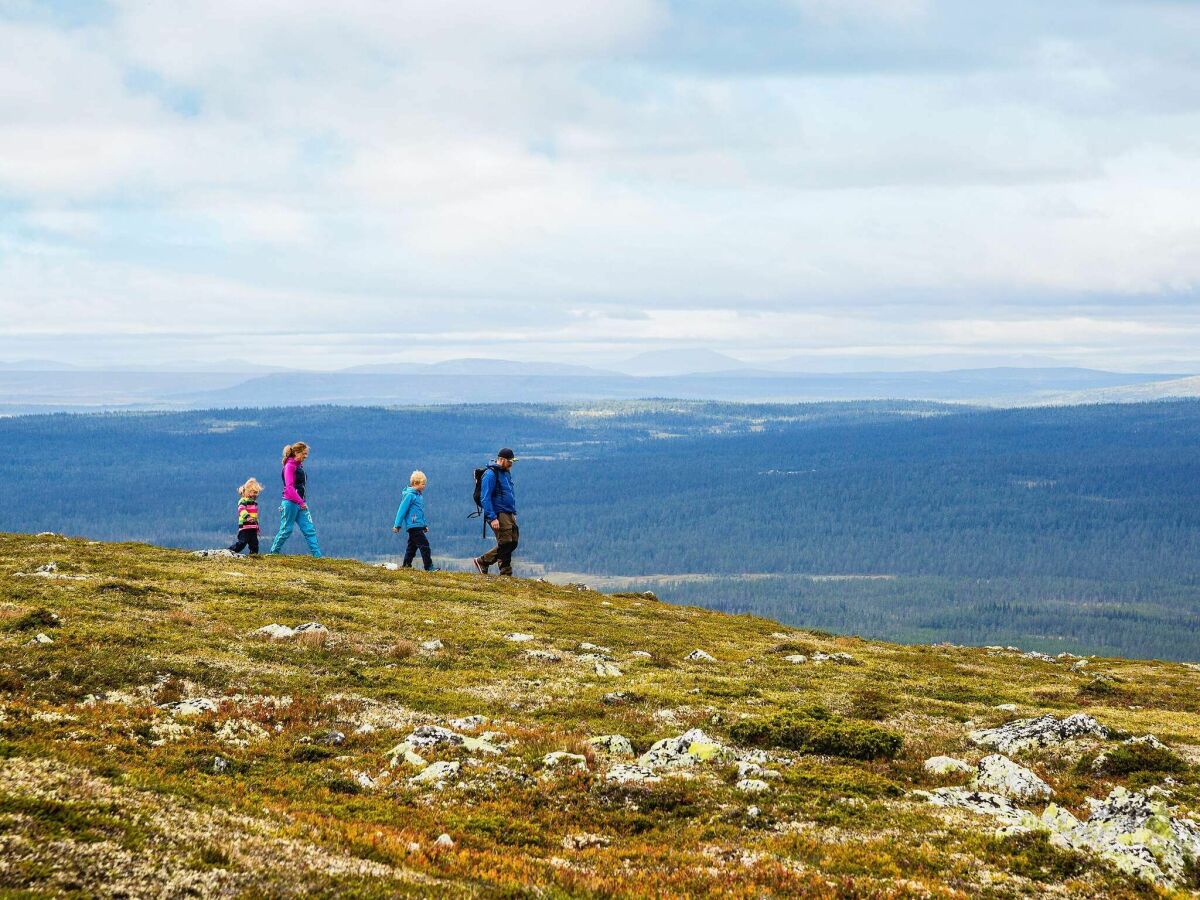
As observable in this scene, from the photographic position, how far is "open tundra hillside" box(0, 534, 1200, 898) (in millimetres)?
10922

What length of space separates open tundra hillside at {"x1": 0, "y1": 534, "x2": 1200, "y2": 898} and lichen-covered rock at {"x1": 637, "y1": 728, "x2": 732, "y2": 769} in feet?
0.19

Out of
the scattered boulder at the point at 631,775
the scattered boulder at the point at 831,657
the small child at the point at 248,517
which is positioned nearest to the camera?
the scattered boulder at the point at 631,775

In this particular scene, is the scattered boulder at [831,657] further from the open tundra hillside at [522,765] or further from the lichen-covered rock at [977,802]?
the lichen-covered rock at [977,802]

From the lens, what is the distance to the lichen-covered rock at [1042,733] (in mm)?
18969

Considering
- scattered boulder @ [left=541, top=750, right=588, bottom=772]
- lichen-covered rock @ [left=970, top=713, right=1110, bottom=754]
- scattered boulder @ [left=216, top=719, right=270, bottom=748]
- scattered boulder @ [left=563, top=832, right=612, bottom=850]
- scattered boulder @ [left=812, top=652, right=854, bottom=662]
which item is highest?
scattered boulder @ [left=216, top=719, right=270, bottom=748]

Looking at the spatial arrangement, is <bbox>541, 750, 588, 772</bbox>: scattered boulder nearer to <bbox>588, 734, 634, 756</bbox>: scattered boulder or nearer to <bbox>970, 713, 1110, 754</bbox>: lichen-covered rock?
<bbox>588, 734, 634, 756</bbox>: scattered boulder

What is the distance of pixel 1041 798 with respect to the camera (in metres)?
15.6

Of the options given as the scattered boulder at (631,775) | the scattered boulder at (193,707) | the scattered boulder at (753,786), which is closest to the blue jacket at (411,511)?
the scattered boulder at (193,707)

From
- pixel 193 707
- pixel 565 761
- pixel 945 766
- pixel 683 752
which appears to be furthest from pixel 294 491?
pixel 945 766

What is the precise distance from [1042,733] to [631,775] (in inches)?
364

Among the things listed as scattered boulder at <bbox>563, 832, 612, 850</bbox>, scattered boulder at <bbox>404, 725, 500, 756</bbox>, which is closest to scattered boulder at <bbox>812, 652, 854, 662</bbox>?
scattered boulder at <bbox>404, 725, 500, 756</bbox>

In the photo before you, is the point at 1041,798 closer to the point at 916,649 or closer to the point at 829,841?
the point at 829,841

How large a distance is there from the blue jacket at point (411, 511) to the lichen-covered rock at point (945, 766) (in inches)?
1071

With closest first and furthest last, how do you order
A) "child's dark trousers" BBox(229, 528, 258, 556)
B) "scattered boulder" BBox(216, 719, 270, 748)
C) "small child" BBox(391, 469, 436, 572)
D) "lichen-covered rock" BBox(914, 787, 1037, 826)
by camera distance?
"lichen-covered rock" BBox(914, 787, 1037, 826)
"scattered boulder" BBox(216, 719, 270, 748)
"small child" BBox(391, 469, 436, 572)
"child's dark trousers" BBox(229, 528, 258, 556)
